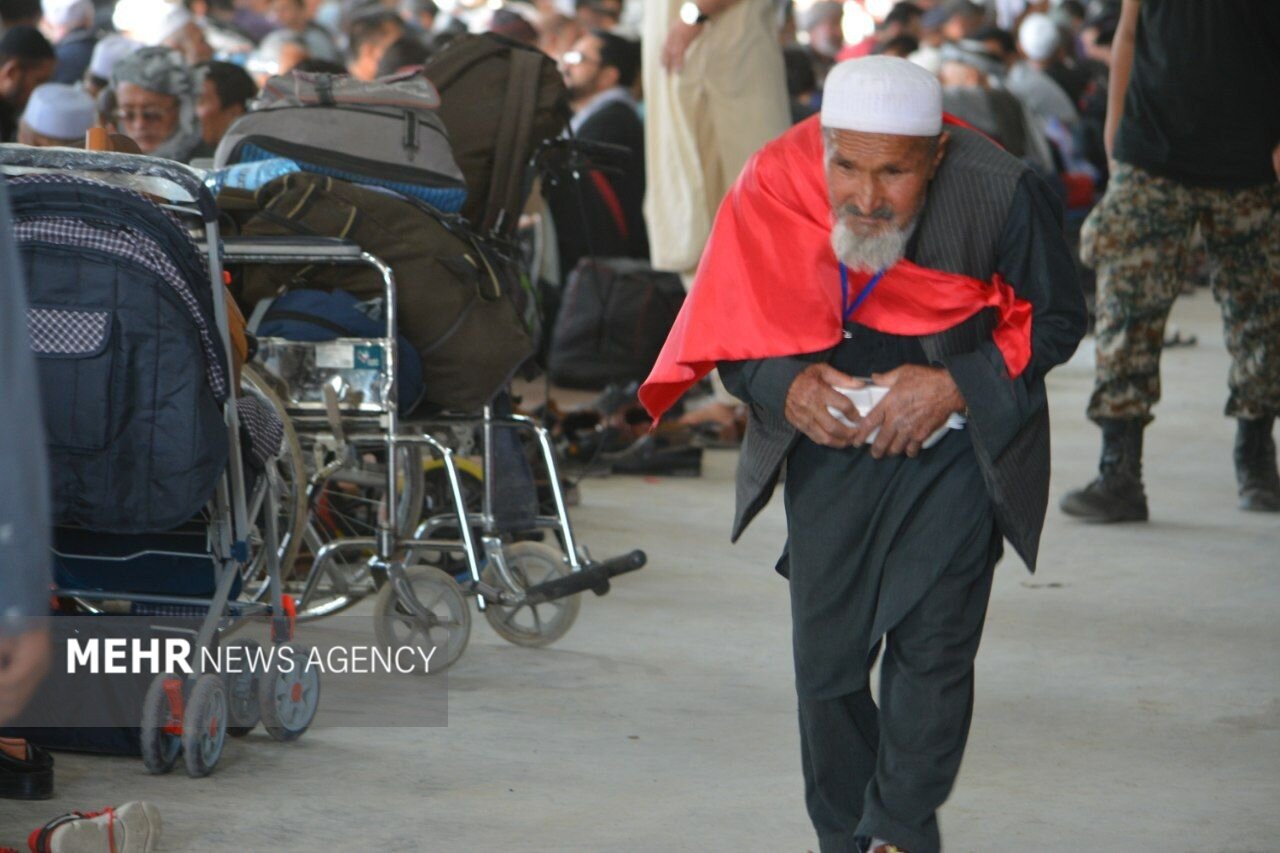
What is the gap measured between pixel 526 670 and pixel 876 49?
340 inches

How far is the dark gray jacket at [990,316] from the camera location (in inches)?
117

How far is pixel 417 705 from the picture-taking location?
4.50 metres

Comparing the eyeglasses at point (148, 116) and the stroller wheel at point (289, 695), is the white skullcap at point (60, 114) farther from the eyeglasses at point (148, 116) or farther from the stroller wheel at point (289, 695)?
the stroller wheel at point (289, 695)

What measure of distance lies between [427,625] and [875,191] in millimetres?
2201

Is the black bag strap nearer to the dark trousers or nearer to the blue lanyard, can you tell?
the blue lanyard

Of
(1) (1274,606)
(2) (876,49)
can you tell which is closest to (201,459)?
(1) (1274,606)

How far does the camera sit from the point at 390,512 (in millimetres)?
4750

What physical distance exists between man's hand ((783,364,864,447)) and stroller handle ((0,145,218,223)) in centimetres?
150

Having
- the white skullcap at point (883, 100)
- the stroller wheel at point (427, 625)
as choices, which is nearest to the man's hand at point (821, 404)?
the white skullcap at point (883, 100)

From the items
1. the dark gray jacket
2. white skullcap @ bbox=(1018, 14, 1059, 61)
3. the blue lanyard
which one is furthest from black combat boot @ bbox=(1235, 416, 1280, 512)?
white skullcap @ bbox=(1018, 14, 1059, 61)

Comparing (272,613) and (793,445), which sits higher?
(793,445)

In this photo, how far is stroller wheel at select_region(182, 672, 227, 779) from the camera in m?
3.81

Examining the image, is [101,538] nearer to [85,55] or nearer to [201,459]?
[201,459]

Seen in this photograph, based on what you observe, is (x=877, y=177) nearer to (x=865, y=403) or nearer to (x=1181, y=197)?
(x=865, y=403)
